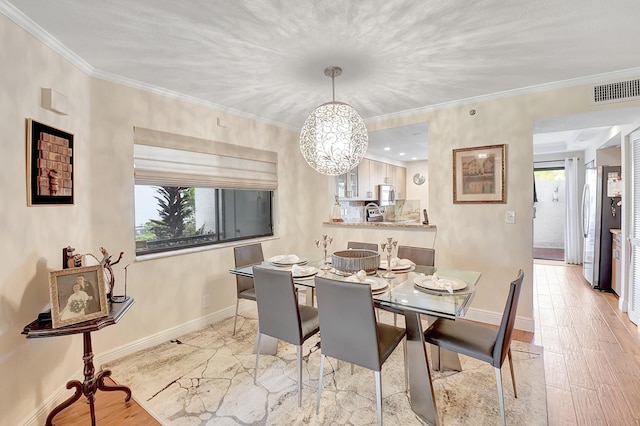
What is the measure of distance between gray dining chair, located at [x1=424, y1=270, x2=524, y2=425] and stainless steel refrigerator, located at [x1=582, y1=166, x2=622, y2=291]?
3671mm

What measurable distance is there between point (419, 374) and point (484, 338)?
19.6 inches

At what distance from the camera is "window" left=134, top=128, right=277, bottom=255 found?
2921mm

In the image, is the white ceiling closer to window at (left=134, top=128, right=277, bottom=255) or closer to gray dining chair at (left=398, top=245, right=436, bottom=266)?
window at (left=134, top=128, right=277, bottom=255)

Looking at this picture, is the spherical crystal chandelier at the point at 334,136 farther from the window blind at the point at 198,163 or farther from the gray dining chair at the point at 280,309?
the window blind at the point at 198,163

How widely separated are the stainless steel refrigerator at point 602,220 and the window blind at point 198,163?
15.1ft

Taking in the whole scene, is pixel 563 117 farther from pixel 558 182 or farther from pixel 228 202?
pixel 558 182

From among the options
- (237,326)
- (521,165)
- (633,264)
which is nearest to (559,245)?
(633,264)

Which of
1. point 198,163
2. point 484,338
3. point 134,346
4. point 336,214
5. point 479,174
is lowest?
point 134,346

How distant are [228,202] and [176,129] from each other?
101cm

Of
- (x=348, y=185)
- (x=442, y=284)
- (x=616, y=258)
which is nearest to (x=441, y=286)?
(x=442, y=284)

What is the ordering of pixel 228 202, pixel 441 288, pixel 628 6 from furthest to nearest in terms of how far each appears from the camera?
pixel 228 202, pixel 441 288, pixel 628 6

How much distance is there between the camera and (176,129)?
3057 mm

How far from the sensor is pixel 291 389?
2.19 metres

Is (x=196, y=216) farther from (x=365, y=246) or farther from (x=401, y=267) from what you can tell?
(x=401, y=267)
